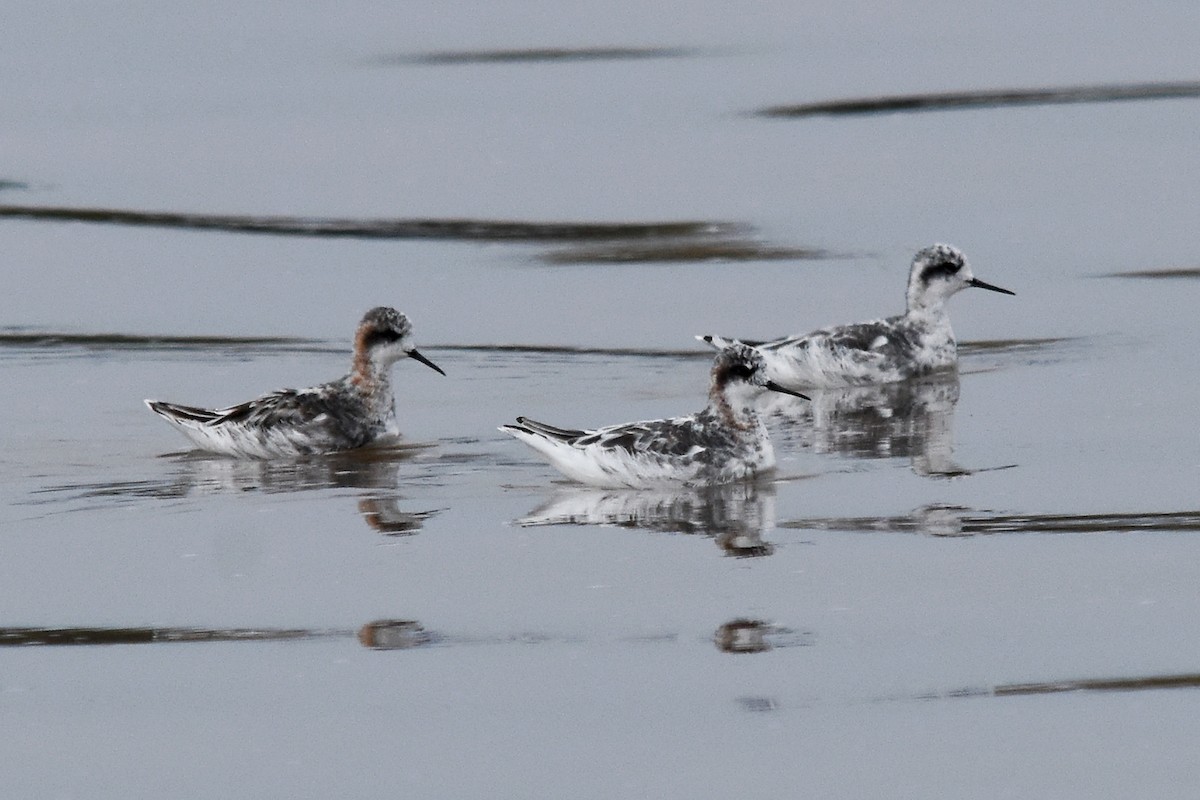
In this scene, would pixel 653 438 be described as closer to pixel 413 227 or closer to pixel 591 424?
pixel 591 424

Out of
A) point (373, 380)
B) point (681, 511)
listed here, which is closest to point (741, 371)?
point (681, 511)

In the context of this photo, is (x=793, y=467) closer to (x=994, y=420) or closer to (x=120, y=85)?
(x=994, y=420)

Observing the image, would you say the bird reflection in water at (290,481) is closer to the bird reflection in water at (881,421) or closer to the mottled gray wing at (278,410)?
the mottled gray wing at (278,410)

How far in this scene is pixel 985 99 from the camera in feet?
91.3

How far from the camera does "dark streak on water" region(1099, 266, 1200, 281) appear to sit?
1981 centimetres

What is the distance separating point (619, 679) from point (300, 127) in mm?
18587

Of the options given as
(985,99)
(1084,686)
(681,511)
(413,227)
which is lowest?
(1084,686)

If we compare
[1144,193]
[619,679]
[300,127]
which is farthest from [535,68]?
[619,679]

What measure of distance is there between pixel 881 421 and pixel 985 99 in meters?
12.8

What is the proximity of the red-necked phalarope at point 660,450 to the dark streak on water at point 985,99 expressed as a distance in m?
13.8

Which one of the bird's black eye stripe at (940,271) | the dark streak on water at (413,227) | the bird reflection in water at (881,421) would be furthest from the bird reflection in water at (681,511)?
the dark streak on water at (413,227)

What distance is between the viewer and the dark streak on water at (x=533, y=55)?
3170 cm

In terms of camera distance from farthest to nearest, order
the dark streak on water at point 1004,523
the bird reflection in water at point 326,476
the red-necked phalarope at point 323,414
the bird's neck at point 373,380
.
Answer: the bird's neck at point 373,380
the red-necked phalarope at point 323,414
the bird reflection in water at point 326,476
the dark streak on water at point 1004,523

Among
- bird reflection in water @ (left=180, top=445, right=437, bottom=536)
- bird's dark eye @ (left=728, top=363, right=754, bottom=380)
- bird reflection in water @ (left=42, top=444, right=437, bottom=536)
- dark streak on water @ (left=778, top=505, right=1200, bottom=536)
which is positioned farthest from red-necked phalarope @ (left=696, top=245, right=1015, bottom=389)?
dark streak on water @ (left=778, top=505, right=1200, bottom=536)
